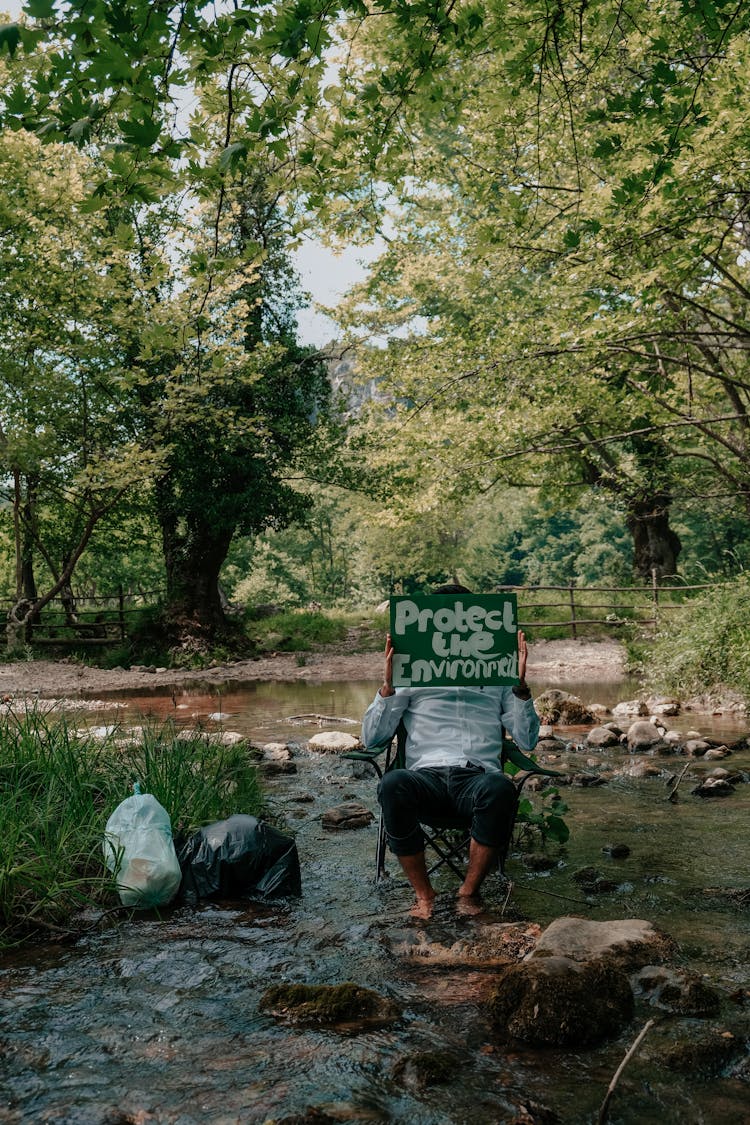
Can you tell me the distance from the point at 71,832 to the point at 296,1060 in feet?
6.72

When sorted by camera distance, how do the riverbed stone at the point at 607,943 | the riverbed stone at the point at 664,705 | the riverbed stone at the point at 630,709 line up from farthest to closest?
1. the riverbed stone at the point at 630,709
2. the riverbed stone at the point at 664,705
3. the riverbed stone at the point at 607,943

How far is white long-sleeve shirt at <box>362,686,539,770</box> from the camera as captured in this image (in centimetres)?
445

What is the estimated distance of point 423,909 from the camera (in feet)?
13.3

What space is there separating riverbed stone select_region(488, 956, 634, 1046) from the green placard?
1.63 m

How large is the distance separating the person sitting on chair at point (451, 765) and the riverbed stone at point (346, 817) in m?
1.66

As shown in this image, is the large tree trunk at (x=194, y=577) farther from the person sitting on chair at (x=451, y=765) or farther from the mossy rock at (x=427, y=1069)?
the mossy rock at (x=427, y=1069)

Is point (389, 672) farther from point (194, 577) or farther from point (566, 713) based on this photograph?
point (194, 577)

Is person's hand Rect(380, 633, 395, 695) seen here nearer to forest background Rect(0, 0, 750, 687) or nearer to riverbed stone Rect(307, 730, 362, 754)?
forest background Rect(0, 0, 750, 687)

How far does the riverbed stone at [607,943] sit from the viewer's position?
3236mm

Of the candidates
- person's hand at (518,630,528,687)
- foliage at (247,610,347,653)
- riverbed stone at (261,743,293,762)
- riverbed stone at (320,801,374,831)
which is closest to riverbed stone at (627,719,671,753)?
riverbed stone at (261,743,293,762)

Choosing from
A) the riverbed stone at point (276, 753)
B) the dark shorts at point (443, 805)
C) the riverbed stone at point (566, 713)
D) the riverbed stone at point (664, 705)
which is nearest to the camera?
the dark shorts at point (443, 805)

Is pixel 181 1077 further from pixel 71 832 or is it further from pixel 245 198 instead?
pixel 245 198

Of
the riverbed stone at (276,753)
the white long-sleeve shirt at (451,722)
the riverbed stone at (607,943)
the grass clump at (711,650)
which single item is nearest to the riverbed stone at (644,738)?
the grass clump at (711,650)

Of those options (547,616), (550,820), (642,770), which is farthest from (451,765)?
(547,616)
